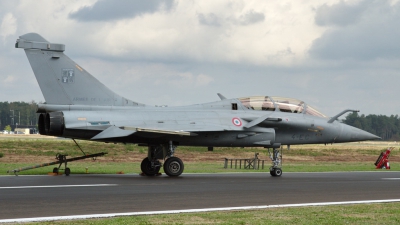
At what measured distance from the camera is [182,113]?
22.8 meters

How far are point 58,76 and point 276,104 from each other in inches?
334

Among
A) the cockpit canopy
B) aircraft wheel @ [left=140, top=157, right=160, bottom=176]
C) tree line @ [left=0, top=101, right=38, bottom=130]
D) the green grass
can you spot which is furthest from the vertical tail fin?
tree line @ [left=0, top=101, right=38, bottom=130]

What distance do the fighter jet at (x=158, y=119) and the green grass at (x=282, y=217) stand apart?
30.5ft

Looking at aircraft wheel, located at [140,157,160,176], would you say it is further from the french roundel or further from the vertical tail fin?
the french roundel

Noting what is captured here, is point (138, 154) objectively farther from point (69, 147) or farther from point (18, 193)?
point (18, 193)

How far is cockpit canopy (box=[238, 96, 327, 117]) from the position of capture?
23.9m

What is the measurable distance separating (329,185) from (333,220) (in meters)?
7.80

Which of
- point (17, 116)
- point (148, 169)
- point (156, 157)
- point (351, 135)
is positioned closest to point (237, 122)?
point (156, 157)

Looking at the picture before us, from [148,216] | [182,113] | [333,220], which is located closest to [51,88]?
[182,113]

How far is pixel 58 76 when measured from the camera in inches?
847

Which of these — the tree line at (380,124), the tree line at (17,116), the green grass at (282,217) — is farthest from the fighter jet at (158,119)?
the tree line at (17,116)

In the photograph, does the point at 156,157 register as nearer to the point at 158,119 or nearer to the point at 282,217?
the point at 158,119

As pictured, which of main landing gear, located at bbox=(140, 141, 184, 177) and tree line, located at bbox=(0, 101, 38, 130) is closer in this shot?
main landing gear, located at bbox=(140, 141, 184, 177)

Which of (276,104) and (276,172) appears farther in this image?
(276,104)
